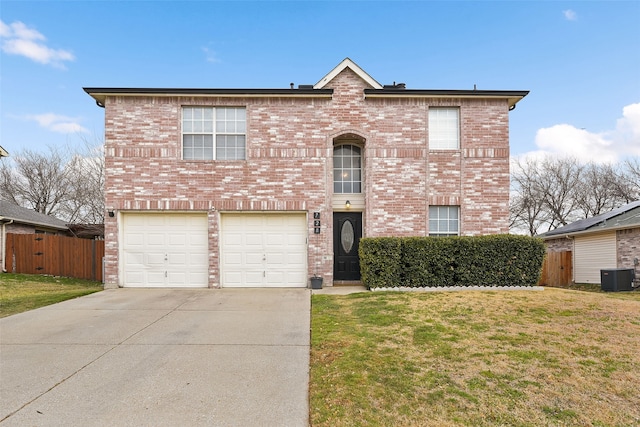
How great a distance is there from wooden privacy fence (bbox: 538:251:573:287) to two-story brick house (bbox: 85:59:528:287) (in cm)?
836

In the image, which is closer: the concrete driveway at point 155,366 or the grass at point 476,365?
the grass at point 476,365

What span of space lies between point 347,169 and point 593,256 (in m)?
13.1

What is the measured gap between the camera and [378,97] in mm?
11109

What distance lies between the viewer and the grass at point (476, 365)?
3260 mm

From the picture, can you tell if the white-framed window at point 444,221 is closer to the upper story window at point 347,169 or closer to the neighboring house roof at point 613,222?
the upper story window at point 347,169

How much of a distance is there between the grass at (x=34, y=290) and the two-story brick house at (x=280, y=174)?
1457mm

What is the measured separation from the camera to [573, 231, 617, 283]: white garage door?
49.3 feet

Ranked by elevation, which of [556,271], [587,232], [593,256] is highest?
[587,232]

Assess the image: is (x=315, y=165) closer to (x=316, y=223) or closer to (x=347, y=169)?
(x=347, y=169)

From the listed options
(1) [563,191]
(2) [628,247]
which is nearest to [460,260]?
(2) [628,247]

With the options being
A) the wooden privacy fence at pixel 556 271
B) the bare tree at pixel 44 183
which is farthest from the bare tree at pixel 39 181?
the wooden privacy fence at pixel 556 271

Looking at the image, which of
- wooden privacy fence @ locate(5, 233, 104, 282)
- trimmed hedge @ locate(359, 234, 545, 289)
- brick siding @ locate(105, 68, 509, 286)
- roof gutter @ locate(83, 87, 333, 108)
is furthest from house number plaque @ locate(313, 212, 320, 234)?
wooden privacy fence @ locate(5, 233, 104, 282)

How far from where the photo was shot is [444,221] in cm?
1116

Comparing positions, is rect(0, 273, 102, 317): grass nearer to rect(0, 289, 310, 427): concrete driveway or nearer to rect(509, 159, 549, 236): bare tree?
rect(0, 289, 310, 427): concrete driveway
